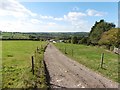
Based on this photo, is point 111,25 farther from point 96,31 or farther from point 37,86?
point 37,86

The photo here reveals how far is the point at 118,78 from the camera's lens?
16.1m

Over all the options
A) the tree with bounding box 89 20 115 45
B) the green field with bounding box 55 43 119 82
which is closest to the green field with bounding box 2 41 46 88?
the green field with bounding box 55 43 119 82

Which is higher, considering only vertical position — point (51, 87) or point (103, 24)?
point (103, 24)

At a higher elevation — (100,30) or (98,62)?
(100,30)

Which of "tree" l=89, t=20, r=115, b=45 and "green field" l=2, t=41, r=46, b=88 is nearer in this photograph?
"green field" l=2, t=41, r=46, b=88

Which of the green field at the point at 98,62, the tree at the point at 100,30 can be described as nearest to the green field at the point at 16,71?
the green field at the point at 98,62

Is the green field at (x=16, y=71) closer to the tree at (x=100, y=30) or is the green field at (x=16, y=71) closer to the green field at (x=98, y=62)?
the green field at (x=98, y=62)

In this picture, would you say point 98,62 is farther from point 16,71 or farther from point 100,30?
point 100,30

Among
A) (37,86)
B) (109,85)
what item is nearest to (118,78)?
(109,85)

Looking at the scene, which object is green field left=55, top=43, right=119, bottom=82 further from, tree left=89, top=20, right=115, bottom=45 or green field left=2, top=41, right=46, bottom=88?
tree left=89, top=20, right=115, bottom=45

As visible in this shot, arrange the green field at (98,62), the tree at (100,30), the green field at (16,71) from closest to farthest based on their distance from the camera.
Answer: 1. the green field at (16,71)
2. the green field at (98,62)
3. the tree at (100,30)

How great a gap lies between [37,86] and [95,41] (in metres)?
91.2

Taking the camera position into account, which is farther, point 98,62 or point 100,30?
point 100,30

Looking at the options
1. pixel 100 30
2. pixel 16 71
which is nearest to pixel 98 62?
pixel 16 71
